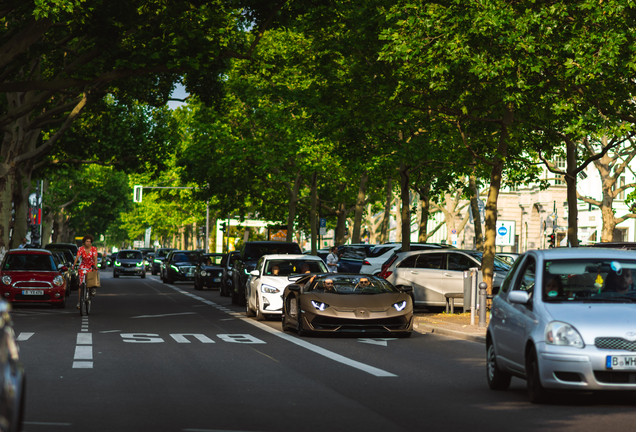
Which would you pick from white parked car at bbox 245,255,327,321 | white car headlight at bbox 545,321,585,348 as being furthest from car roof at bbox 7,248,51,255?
white car headlight at bbox 545,321,585,348

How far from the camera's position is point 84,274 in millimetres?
21969

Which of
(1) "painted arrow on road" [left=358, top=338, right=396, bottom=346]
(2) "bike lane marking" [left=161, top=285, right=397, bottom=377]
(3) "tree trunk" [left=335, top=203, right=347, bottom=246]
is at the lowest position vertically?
(1) "painted arrow on road" [left=358, top=338, right=396, bottom=346]

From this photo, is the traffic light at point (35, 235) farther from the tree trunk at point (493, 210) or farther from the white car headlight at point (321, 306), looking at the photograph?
the white car headlight at point (321, 306)

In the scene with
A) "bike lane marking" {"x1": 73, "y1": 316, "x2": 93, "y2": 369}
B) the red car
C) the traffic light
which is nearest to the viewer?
"bike lane marking" {"x1": 73, "y1": 316, "x2": 93, "y2": 369}

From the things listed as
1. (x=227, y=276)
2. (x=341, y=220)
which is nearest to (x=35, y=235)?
(x=341, y=220)

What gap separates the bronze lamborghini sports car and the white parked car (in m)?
3.22

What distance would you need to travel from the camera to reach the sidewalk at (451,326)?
56.6ft

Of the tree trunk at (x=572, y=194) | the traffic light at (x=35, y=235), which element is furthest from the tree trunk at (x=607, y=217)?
the traffic light at (x=35, y=235)

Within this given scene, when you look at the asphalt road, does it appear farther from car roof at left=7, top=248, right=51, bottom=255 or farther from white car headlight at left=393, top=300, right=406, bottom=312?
car roof at left=7, top=248, right=51, bottom=255

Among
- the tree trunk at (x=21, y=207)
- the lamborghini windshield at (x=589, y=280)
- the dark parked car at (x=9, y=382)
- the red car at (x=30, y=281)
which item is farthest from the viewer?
the tree trunk at (x=21, y=207)

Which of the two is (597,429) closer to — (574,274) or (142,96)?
(574,274)

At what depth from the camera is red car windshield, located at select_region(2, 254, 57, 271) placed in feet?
83.9

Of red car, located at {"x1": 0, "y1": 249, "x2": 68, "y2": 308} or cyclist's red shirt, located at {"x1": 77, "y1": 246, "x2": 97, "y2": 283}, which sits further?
red car, located at {"x1": 0, "y1": 249, "x2": 68, "y2": 308}

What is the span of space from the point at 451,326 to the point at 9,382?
1521 centimetres
